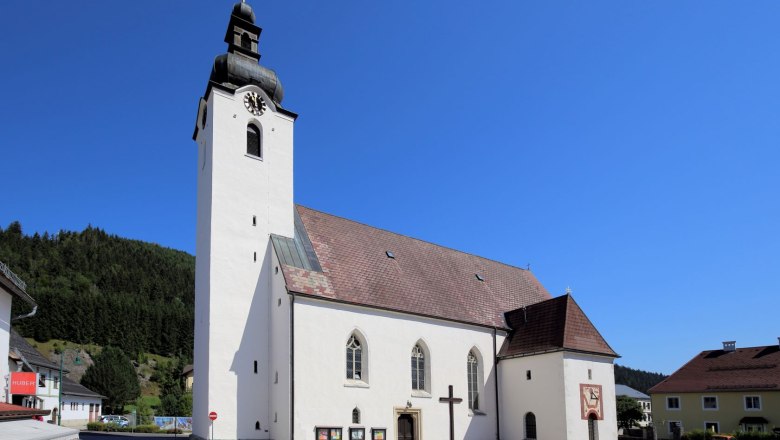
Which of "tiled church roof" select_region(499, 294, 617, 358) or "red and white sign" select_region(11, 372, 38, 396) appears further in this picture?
"tiled church roof" select_region(499, 294, 617, 358)

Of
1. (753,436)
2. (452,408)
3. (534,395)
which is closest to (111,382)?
(452,408)

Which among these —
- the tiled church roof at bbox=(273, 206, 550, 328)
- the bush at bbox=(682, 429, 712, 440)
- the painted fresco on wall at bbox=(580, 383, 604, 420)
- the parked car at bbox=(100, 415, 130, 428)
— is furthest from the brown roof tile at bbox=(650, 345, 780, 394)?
the parked car at bbox=(100, 415, 130, 428)

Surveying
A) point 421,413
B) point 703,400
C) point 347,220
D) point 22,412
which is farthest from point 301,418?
point 703,400

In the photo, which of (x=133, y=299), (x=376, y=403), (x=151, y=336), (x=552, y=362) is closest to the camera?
(x=376, y=403)

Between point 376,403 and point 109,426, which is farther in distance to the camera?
point 109,426

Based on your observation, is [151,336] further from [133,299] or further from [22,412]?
[22,412]

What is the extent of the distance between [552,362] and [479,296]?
5.65 metres

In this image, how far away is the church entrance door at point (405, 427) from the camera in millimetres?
23656

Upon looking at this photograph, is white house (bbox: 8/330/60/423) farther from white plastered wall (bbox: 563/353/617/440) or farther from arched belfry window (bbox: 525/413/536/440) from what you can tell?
white plastered wall (bbox: 563/353/617/440)

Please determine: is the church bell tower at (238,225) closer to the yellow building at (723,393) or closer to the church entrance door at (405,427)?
the church entrance door at (405,427)

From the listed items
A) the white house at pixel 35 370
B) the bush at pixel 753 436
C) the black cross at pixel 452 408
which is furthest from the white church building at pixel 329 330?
the bush at pixel 753 436

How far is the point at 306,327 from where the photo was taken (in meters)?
22.0

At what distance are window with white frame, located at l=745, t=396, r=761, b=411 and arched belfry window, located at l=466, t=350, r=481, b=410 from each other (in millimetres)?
24434

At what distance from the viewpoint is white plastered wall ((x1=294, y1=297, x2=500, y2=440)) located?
21.6 metres
